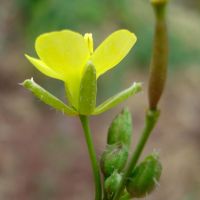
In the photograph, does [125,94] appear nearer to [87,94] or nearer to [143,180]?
[87,94]

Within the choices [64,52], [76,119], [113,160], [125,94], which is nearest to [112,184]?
[113,160]

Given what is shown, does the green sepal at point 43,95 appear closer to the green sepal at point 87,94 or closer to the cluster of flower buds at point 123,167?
the green sepal at point 87,94

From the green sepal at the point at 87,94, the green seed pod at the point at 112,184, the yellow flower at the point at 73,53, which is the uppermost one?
the yellow flower at the point at 73,53

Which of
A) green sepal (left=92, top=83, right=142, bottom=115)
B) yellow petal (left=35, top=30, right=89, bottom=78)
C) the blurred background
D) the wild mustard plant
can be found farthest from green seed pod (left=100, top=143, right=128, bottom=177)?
the blurred background

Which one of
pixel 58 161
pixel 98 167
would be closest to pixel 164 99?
pixel 58 161

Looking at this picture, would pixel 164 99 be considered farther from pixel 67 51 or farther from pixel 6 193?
pixel 67 51

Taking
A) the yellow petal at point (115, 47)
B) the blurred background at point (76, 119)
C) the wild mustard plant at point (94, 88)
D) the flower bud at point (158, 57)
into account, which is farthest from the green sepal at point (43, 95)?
the blurred background at point (76, 119)
